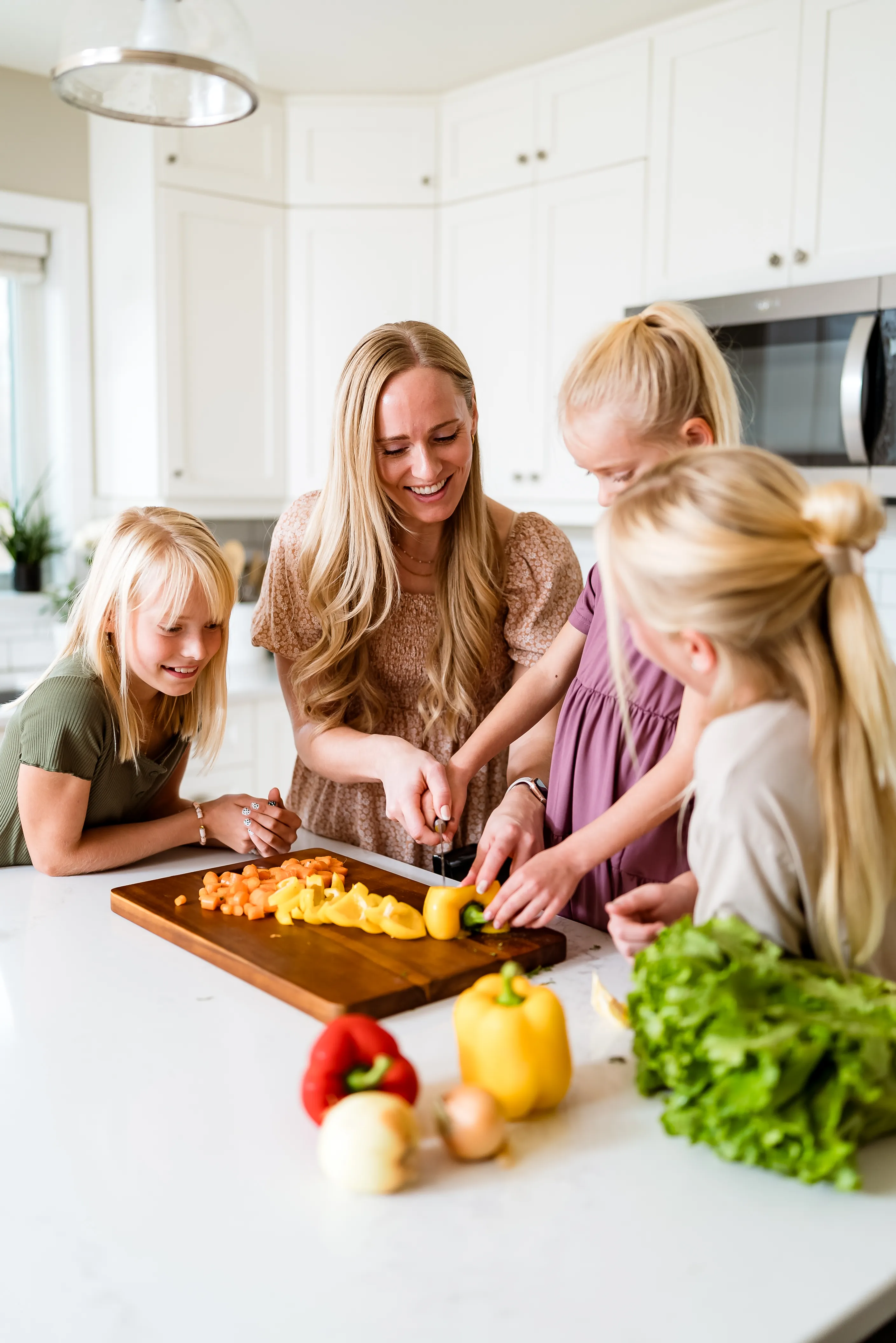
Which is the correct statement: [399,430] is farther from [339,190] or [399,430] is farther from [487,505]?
[339,190]

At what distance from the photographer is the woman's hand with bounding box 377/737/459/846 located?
1.51 metres

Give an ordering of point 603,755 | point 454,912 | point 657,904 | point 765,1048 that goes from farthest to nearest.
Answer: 1. point 603,755
2. point 454,912
3. point 657,904
4. point 765,1048

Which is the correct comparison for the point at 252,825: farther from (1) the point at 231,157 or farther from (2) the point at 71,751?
(1) the point at 231,157

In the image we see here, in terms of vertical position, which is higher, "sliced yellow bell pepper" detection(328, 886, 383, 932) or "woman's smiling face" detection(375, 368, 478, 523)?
"woman's smiling face" detection(375, 368, 478, 523)

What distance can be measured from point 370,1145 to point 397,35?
3174 mm

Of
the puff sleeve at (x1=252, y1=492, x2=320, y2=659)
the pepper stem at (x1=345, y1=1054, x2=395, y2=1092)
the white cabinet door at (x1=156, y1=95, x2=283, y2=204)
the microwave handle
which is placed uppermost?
the white cabinet door at (x1=156, y1=95, x2=283, y2=204)

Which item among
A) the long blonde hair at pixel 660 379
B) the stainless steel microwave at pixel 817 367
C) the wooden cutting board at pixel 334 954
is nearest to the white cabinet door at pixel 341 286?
the stainless steel microwave at pixel 817 367

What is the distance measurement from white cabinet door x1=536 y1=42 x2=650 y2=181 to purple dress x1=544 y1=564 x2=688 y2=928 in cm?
206

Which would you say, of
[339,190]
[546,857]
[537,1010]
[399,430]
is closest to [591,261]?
[339,190]

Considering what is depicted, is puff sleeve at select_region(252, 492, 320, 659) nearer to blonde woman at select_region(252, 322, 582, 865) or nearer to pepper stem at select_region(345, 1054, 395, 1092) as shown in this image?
blonde woman at select_region(252, 322, 582, 865)

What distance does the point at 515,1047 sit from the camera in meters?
0.94

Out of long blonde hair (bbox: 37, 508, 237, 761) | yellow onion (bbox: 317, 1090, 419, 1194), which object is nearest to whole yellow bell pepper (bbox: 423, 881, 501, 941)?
yellow onion (bbox: 317, 1090, 419, 1194)

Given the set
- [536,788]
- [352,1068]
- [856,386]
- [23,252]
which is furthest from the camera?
[23,252]

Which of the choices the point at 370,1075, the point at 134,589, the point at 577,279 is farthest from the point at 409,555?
the point at 577,279
